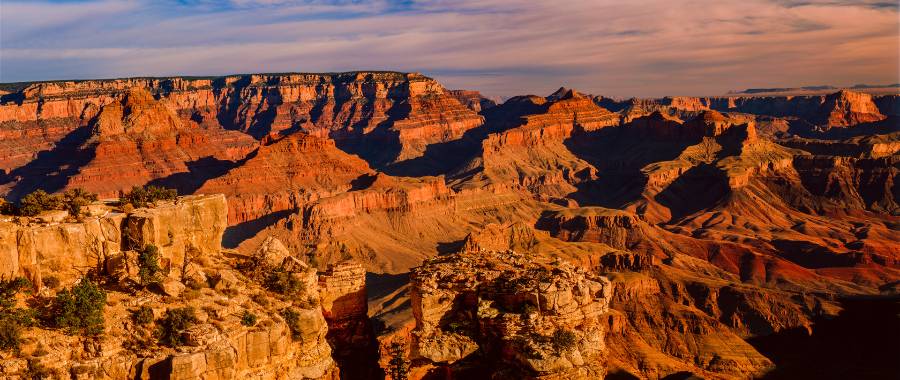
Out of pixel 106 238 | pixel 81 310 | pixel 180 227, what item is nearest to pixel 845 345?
pixel 180 227

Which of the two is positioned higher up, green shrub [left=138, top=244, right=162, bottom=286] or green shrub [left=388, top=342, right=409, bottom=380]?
green shrub [left=138, top=244, right=162, bottom=286]

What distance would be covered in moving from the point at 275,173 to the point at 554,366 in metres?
119

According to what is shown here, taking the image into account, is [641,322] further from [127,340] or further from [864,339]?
[127,340]

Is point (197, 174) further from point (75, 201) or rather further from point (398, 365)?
point (75, 201)

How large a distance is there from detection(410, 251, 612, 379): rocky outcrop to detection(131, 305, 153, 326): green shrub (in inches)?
396

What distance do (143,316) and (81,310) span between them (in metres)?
1.83

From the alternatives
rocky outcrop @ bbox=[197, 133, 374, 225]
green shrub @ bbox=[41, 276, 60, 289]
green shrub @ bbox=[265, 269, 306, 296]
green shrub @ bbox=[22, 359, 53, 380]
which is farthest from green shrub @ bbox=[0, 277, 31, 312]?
rocky outcrop @ bbox=[197, 133, 374, 225]

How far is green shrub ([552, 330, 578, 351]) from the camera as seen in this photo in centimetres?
2723

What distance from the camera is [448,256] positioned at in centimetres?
3612

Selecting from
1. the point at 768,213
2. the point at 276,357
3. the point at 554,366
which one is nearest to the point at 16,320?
the point at 276,357

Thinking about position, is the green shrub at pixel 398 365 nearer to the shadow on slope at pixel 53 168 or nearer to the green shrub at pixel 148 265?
the green shrub at pixel 148 265

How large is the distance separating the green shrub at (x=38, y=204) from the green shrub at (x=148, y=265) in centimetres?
385

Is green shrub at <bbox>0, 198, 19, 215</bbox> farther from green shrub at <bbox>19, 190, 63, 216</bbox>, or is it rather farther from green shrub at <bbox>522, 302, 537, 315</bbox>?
green shrub at <bbox>522, 302, 537, 315</bbox>

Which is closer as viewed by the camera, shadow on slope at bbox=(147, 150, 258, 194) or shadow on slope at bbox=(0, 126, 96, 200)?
shadow on slope at bbox=(147, 150, 258, 194)
